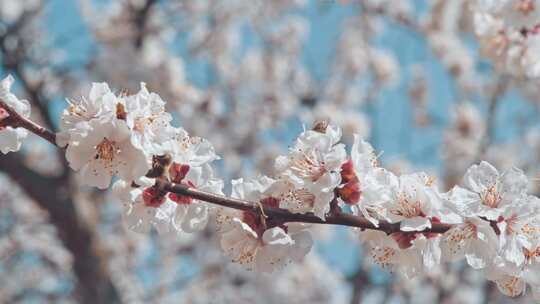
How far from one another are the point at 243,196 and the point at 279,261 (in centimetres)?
19

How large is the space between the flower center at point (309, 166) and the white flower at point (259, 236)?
0.07 m

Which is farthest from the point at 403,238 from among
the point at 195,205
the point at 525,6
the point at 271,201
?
the point at 525,6

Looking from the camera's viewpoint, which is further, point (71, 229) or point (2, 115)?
point (71, 229)

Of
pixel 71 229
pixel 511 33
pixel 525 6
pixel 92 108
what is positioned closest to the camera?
pixel 92 108

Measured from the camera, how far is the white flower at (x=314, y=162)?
4.95 feet

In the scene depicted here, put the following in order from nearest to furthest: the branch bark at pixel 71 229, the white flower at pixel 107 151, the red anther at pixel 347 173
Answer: the white flower at pixel 107 151
the red anther at pixel 347 173
the branch bark at pixel 71 229

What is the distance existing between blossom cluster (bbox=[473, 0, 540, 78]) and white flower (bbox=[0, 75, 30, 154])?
177cm

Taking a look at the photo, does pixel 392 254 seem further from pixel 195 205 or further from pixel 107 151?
pixel 107 151

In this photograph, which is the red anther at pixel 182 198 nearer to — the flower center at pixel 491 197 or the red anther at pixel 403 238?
the red anther at pixel 403 238

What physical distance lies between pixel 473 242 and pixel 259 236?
1.56 feet

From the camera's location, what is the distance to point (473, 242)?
1.56 metres

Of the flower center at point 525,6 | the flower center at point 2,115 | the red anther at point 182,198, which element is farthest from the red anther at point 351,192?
the flower center at point 525,6

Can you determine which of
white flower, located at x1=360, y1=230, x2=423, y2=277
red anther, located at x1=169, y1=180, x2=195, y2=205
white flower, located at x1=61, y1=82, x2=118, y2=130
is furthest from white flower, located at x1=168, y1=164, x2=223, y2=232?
white flower, located at x1=360, y1=230, x2=423, y2=277

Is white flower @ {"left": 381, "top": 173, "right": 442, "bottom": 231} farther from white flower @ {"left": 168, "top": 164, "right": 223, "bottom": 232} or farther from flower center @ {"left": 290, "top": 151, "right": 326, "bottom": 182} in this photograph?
white flower @ {"left": 168, "top": 164, "right": 223, "bottom": 232}
